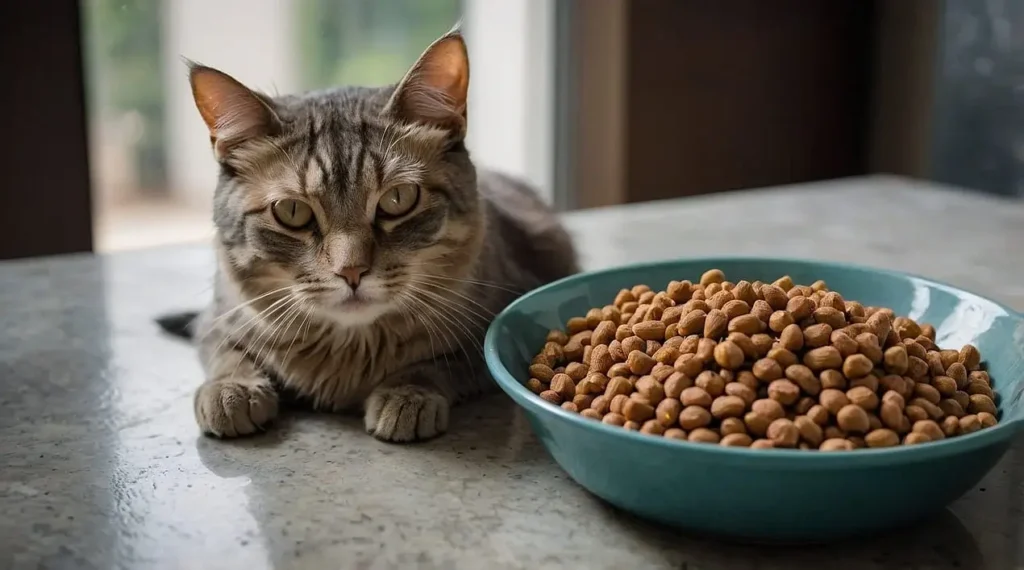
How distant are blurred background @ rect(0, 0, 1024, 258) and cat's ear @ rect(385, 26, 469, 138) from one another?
113cm

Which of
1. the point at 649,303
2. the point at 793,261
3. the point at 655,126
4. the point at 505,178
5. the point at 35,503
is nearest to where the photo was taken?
the point at 35,503

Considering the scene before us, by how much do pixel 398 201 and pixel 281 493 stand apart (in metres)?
0.37

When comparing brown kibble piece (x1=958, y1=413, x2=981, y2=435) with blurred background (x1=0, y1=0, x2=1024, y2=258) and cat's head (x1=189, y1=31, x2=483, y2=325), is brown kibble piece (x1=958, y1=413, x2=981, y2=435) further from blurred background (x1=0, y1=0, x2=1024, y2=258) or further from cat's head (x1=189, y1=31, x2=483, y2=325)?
blurred background (x1=0, y1=0, x2=1024, y2=258)

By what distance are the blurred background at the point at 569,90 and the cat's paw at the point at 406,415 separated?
1254 millimetres

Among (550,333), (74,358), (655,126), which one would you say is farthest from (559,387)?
(655,126)

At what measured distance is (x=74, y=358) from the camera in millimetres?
1554

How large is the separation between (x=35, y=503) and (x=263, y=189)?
422mm

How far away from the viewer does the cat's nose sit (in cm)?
123

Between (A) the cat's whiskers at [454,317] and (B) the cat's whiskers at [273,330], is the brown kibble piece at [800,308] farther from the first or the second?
(B) the cat's whiskers at [273,330]

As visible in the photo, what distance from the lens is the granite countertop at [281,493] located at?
3.29 feet

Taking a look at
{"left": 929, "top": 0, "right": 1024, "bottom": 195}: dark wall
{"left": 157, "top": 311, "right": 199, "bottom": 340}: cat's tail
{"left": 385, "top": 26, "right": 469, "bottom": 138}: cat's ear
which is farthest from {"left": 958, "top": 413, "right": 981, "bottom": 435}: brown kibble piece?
{"left": 929, "top": 0, "right": 1024, "bottom": 195}: dark wall

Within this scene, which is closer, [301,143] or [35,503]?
[35,503]

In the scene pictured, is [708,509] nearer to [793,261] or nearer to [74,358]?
[793,261]

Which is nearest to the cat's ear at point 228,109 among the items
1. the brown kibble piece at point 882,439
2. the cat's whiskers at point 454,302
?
the cat's whiskers at point 454,302
